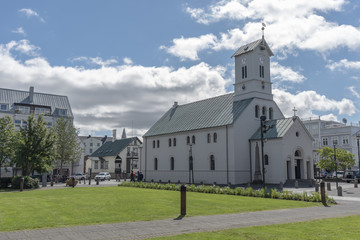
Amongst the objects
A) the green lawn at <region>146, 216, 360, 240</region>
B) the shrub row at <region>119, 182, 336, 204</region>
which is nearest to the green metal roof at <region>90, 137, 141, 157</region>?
the shrub row at <region>119, 182, 336, 204</region>

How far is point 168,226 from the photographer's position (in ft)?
39.6

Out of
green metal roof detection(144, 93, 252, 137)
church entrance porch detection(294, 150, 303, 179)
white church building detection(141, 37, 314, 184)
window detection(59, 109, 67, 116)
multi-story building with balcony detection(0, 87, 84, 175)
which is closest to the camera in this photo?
white church building detection(141, 37, 314, 184)

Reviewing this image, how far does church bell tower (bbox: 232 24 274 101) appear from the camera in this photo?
159 feet

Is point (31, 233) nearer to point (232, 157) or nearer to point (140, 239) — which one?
point (140, 239)

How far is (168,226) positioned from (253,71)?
130 feet

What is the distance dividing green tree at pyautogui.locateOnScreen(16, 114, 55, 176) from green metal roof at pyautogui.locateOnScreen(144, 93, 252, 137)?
21.8 metres

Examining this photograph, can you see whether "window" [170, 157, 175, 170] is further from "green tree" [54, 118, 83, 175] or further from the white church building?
"green tree" [54, 118, 83, 175]

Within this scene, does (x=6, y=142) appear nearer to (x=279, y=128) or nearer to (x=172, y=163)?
(x=172, y=163)

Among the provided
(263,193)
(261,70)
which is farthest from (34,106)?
(263,193)

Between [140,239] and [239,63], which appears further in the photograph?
[239,63]

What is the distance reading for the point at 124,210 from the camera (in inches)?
635

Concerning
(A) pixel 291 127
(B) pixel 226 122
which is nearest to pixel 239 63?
(B) pixel 226 122

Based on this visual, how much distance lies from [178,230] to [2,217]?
25.1 feet

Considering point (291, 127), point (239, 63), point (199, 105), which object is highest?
point (239, 63)
